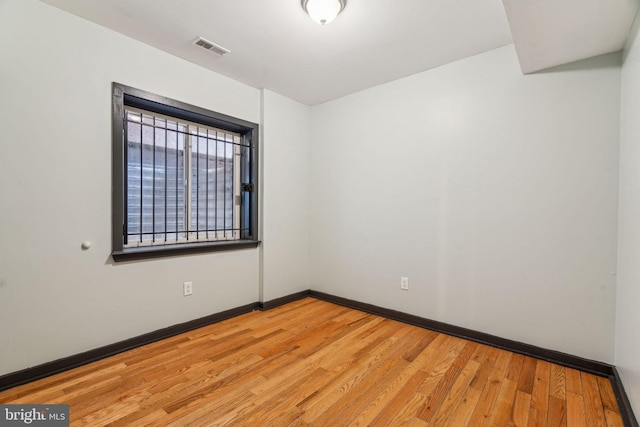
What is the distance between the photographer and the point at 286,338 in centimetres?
248

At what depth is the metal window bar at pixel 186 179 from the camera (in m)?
2.48

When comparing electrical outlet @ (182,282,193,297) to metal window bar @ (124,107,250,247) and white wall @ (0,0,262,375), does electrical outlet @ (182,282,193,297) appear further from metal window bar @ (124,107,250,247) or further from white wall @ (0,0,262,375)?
metal window bar @ (124,107,250,247)

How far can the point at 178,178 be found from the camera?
2770 millimetres

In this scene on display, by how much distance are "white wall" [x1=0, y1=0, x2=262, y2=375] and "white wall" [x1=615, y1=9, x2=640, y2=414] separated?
3150mm

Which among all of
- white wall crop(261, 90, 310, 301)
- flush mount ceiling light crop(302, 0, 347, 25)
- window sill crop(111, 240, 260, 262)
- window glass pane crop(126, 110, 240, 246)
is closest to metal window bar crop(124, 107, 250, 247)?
window glass pane crop(126, 110, 240, 246)

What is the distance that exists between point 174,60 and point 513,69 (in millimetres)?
2819

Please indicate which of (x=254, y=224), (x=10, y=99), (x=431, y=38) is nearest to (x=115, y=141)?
(x=10, y=99)

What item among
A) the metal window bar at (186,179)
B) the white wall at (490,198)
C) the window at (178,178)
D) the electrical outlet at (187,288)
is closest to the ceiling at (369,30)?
the white wall at (490,198)

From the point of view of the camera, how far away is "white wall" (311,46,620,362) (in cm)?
195

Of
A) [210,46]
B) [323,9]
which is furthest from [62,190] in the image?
[323,9]

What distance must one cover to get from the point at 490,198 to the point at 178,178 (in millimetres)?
2818

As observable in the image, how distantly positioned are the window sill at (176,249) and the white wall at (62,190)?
0.24 ft

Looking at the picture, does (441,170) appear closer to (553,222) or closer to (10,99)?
(553,222)

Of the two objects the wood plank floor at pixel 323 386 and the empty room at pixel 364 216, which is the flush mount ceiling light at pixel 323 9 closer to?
the empty room at pixel 364 216
